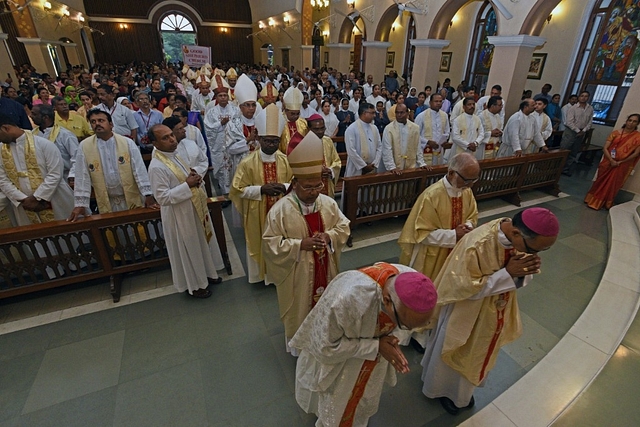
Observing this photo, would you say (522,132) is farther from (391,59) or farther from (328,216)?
(391,59)

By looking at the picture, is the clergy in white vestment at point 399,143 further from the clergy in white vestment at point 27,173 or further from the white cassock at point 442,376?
the clergy in white vestment at point 27,173

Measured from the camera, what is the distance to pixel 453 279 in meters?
2.04

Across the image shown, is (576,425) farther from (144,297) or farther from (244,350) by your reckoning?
(144,297)

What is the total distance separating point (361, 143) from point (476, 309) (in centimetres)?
360

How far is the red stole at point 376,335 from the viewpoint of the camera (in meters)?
1.55

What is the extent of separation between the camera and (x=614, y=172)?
5762mm

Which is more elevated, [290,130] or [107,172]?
[290,130]

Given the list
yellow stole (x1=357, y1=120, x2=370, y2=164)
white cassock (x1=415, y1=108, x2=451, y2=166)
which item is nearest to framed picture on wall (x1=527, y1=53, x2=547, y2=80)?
white cassock (x1=415, y1=108, x2=451, y2=166)

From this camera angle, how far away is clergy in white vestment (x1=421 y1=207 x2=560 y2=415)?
1.79 metres

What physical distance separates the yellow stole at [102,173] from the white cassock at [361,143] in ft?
10.0

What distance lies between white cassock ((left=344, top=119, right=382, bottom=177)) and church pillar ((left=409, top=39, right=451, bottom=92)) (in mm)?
6832

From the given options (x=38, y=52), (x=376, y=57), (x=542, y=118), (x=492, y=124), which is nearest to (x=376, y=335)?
(x=492, y=124)

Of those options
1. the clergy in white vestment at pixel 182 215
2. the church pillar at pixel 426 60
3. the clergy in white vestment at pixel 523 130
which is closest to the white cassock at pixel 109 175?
the clergy in white vestment at pixel 182 215

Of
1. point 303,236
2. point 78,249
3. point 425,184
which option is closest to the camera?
point 303,236
